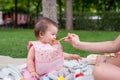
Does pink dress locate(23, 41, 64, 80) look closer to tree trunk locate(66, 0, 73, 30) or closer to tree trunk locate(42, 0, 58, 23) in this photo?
tree trunk locate(42, 0, 58, 23)

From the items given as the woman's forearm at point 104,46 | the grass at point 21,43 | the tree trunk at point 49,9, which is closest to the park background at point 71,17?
the grass at point 21,43

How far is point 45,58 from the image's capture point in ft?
12.7

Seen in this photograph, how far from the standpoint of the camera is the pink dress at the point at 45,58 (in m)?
3.84

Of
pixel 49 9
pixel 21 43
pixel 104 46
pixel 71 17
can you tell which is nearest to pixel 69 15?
pixel 71 17

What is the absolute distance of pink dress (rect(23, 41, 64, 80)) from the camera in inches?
151

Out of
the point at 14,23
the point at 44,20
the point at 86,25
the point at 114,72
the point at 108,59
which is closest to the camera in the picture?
the point at 114,72

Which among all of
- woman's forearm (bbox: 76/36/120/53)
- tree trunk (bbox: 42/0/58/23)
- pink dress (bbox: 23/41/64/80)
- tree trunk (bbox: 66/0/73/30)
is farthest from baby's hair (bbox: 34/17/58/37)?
tree trunk (bbox: 66/0/73/30)

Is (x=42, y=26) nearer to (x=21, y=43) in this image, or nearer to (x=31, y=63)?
(x=31, y=63)

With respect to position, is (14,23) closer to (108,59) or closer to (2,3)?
(2,3)

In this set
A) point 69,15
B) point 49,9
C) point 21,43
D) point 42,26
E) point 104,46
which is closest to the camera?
point 104,46

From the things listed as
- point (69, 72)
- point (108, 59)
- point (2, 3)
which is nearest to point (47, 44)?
point (69, 72)

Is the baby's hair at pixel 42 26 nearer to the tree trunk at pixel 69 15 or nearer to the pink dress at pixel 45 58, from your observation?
the pink dress at pixel 45 58

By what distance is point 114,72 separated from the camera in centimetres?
261

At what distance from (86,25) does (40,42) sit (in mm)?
18107
